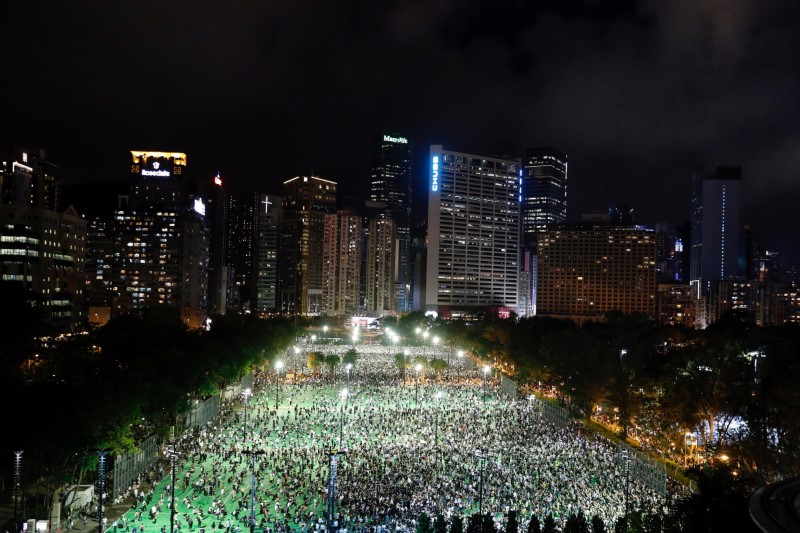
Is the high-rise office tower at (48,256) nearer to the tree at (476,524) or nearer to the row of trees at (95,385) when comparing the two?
the row of trees at (95,385)

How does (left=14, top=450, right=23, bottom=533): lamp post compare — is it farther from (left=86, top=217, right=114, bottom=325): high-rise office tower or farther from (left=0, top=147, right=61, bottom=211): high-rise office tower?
(left=86, top=217, right=114, bottom=325): high-rise office tower

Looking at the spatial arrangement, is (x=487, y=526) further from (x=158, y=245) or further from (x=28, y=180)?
(x=158, y=245)

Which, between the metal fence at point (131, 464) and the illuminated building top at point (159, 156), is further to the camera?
the illuminated building top at point (159, 156)

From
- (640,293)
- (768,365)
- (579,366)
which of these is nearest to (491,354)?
(579,366)

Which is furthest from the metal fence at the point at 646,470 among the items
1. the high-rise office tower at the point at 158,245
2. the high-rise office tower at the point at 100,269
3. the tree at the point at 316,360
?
the high-rise office tower at the point at 100,269

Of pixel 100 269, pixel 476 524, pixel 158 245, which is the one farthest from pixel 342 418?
pixel 100 269

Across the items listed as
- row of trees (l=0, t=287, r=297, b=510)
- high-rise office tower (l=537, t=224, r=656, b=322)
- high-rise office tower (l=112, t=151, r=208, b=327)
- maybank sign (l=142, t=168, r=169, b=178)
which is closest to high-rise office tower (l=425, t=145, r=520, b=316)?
high-rise office tower (l=537, t=224, r=656, b=322)
